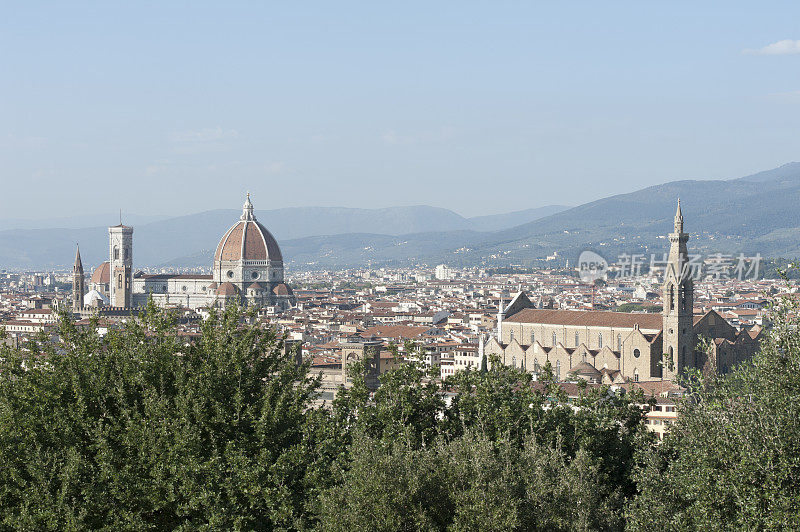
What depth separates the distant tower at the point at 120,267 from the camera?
89.9m

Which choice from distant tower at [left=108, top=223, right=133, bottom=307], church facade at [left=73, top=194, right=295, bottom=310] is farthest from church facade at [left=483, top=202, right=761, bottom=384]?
distant tower at [left=108, top=223, right=133, bottom=307]

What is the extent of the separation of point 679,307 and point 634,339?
191 centimetres

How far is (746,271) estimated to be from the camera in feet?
400

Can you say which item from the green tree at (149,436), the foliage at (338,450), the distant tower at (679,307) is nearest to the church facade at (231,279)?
the distant tower at (679,307)

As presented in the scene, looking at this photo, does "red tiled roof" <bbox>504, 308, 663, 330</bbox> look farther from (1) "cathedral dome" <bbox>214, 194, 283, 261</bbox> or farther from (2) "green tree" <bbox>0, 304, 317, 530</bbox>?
(1) "cathedral dome" <bbox>214, 194, 283, 261</bbox>

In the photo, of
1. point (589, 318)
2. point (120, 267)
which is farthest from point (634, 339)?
point (120, 267)

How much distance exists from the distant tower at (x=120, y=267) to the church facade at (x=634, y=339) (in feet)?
155

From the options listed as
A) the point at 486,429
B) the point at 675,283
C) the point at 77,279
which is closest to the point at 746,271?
the point at 77,279

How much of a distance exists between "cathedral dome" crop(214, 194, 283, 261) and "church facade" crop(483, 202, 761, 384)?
4653 centimetres

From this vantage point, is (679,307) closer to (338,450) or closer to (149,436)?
(338,450)

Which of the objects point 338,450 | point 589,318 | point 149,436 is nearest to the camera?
point 149,436

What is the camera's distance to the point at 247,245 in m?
93.0

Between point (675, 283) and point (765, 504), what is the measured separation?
32019 millimetres

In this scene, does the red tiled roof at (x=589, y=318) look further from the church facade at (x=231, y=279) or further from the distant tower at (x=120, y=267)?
the distant tower at (x=120, y=267)
